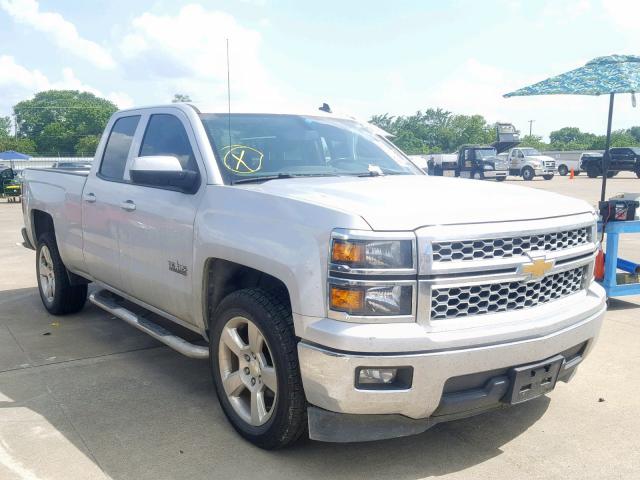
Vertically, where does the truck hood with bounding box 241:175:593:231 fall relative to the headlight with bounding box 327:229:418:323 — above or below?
above

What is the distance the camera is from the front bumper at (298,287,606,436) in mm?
2752

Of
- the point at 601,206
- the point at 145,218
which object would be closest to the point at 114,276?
the point at 145,218

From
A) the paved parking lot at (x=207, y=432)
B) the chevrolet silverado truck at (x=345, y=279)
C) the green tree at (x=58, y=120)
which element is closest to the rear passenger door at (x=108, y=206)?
A: the chevrolet silverado truck at (x=345, y=279)

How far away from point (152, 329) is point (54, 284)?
2264 millimetres

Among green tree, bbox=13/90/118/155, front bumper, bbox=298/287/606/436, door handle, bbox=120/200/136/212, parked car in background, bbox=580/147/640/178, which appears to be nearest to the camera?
front bumper, bbox=298/287/606/436

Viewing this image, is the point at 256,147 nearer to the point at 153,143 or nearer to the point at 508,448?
the point at 153,143

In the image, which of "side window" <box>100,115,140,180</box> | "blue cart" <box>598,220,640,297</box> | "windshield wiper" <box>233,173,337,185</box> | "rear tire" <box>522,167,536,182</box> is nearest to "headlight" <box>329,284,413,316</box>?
"windshield wiper" <box>233,173,337,185</box>

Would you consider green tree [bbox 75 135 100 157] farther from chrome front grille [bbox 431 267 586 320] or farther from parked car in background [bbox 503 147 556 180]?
chrome front grille [bbox 431 267 586 320]

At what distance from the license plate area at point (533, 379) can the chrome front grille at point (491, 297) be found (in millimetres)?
286

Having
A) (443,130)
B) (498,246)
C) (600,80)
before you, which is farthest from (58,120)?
(498,246)

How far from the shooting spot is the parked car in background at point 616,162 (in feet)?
98.5

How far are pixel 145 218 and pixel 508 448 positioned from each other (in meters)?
2.63

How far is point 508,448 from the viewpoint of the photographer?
338cm

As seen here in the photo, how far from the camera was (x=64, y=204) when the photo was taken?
18.3 feet
